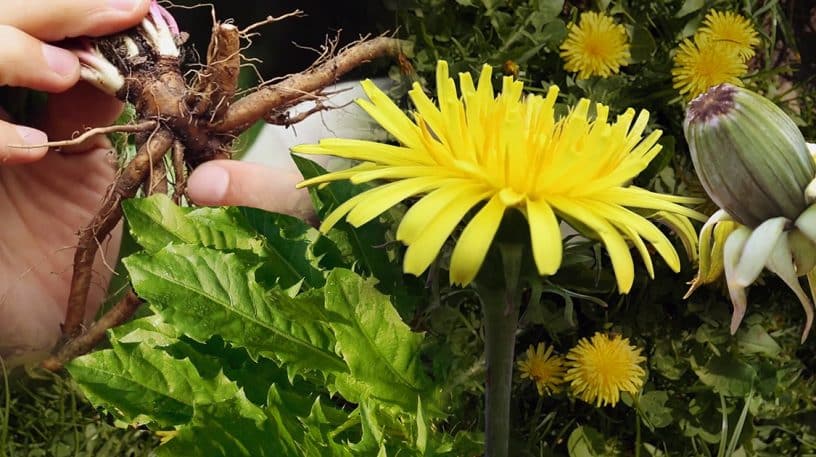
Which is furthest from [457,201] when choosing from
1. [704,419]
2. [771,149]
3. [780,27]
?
[780,27]

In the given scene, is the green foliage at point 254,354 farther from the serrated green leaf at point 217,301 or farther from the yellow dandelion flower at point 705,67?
the yellow dandelion flower at point 705,67

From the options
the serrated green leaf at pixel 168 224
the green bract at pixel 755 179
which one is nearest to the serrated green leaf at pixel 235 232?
the serrated green leaf at pixel 168 224

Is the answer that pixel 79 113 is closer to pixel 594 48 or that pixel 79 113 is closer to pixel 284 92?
pixel 284 92

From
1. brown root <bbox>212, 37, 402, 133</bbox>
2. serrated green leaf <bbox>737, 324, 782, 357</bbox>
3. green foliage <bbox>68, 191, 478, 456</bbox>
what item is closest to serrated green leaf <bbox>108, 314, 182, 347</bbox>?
green foliage <bbox>68, 191, 478, 456</bbox>

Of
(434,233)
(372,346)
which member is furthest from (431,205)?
(372,346)

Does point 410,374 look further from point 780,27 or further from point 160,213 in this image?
point 780,27

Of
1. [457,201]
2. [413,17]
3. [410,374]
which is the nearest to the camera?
[457,201]
